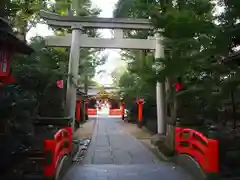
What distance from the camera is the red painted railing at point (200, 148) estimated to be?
750 centimetres

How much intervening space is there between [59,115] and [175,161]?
5.07 m

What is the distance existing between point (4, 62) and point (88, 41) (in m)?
7.75

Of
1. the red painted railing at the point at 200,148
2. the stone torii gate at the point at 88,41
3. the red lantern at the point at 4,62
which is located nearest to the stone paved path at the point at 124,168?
the red painted railing at the point at 200,148

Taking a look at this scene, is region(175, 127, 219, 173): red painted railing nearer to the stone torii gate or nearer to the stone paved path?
the stone paved path

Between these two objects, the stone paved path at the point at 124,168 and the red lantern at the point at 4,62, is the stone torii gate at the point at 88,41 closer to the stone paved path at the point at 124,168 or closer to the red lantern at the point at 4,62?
the stone paved path at the point at 124,168

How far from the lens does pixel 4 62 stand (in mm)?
7219

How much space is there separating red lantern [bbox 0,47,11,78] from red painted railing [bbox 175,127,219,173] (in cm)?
506

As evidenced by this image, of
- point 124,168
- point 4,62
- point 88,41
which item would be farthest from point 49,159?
point 88,41

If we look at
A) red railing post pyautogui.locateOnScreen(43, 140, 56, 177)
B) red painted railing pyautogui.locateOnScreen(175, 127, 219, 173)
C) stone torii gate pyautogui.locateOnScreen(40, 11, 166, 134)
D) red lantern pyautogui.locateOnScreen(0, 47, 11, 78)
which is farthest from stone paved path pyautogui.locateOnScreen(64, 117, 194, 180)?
red lantern pyautogui.locateOnScreen(0, 47, 11, 78)

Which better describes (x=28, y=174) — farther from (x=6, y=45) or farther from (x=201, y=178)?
(x=201, y=178)

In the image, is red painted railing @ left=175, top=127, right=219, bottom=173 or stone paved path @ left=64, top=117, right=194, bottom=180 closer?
red painted railing @ left=175, top=127, right=219, bottom=173

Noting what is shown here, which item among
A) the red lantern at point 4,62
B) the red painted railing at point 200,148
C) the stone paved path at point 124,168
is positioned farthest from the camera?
the stone paved path at point 124,168

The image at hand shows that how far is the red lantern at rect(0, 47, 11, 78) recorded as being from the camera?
7113 mm

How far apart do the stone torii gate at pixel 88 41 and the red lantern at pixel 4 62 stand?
20.3 feet
